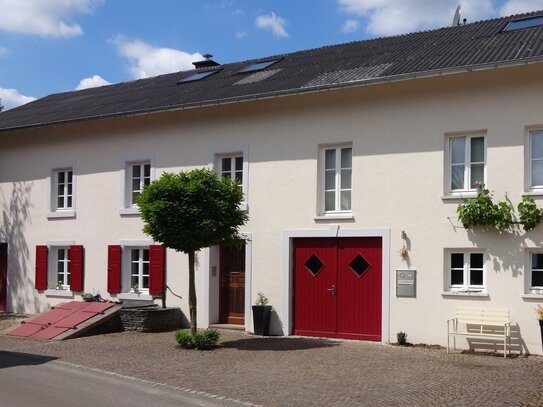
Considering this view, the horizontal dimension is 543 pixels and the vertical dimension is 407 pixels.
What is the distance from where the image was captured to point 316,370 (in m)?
11.2

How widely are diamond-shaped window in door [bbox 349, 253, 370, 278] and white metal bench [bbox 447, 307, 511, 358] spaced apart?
213cm

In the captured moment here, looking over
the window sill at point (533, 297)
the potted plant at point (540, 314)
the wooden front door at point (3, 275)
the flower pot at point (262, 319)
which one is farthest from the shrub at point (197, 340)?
the wooden front door at point (3, 275)

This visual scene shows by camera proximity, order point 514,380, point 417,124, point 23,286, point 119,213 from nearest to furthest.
→ point 514,380 < point 417,124 < point 119,213 < point 23,286

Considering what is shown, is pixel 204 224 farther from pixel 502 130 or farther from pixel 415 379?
pixel 502 130

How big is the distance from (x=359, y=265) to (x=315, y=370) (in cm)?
403

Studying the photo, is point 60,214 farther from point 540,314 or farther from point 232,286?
point 540,314

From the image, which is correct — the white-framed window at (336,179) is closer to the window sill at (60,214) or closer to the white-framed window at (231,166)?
the white-framed window at (231,166)

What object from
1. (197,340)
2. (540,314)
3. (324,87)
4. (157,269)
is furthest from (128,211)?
(540,314)

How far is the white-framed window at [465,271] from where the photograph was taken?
1349cm

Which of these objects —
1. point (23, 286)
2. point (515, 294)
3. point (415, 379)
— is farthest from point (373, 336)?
point (23, 286)

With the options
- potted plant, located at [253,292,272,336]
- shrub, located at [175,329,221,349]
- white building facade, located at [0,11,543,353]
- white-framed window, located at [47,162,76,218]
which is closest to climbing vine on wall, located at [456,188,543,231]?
white building facade, located at [0,11,543,353]

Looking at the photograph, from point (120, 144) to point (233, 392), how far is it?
10.5 meters

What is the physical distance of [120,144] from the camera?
61.3ft

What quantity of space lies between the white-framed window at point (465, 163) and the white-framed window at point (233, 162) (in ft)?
15.3
